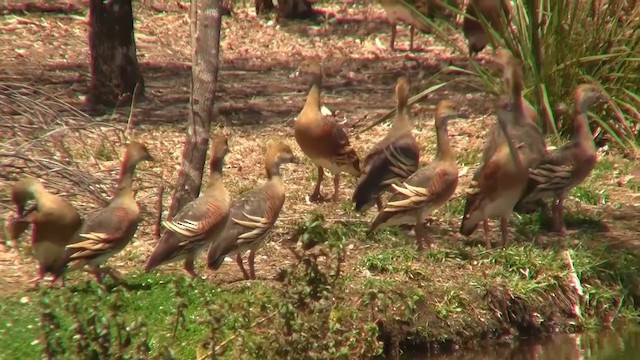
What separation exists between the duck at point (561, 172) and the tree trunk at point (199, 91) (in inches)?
105

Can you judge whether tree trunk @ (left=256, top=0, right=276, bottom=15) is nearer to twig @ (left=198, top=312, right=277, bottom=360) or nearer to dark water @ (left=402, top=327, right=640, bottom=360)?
dark water @ (left=402, top=327, right=640, bottom=360)

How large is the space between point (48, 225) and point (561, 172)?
4.11 meters

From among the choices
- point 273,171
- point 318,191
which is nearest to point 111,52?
point 318,191

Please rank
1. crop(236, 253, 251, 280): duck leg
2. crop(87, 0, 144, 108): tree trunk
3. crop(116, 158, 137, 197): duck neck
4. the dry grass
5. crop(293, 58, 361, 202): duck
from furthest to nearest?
crop(87, 0, 144, 108): tree trunk
crop(293, 58, 361, 202): duck
the dry grass
crop(236, 253, 251, 280): duck leg
crop(116, 158, 137, 197): duck neck

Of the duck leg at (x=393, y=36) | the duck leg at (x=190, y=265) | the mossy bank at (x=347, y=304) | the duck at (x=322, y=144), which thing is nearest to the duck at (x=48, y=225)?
the mossy bank at (x=347, y=304)

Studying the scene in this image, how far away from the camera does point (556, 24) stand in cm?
1150

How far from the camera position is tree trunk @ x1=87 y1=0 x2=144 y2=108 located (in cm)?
1291

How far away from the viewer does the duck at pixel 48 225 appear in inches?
317

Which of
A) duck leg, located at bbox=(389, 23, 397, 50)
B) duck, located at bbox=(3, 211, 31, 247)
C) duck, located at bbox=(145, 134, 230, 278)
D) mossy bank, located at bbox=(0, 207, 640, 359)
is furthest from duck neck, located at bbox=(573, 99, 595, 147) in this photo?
duck leg, located at bbox=(389, 23, 397, 50)

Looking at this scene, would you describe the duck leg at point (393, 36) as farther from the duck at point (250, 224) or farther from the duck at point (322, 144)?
the duck at point (250, 224)

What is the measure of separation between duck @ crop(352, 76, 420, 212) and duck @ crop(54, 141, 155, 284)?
2.13m

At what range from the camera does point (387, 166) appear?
9.76 metres

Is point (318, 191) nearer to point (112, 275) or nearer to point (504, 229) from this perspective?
point (504, 229)

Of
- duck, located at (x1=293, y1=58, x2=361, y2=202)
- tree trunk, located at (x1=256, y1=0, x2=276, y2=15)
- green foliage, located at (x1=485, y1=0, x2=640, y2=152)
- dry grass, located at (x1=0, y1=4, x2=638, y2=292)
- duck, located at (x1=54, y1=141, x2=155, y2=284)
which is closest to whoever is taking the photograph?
duck, located at (x1=54, y1=141, x2=155, y2=284)
